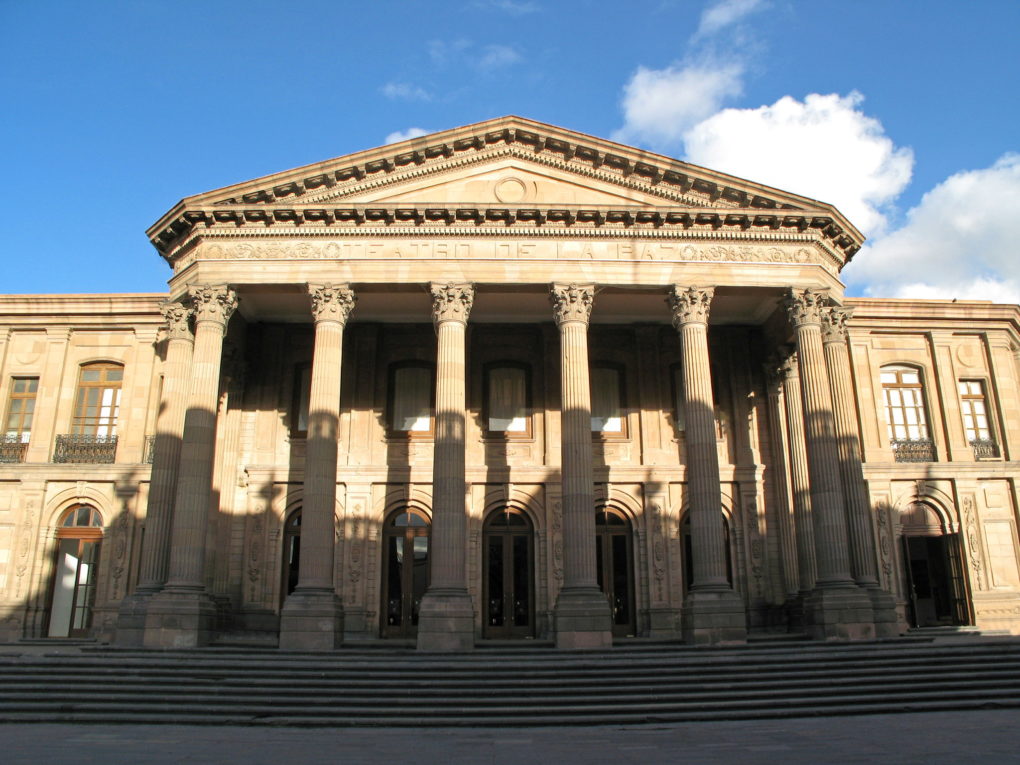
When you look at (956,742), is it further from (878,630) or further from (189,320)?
(189,320)

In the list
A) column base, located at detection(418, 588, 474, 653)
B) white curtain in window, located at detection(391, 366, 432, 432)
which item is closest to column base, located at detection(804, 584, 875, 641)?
column base, located at detection(418, 588, 474, 653)

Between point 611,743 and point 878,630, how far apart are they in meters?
10.9

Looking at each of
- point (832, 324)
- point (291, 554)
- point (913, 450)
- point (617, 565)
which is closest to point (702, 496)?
point (617, 565)

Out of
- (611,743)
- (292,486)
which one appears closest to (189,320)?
(292,486)

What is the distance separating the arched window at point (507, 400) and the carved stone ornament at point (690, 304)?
5716 mm

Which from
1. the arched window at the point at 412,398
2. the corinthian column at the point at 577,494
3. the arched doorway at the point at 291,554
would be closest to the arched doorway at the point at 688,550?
the corinthian column at the point at 577,494

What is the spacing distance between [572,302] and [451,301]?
2.96m

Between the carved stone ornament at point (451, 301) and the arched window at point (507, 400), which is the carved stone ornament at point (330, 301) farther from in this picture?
the arched window at point (507, 400)

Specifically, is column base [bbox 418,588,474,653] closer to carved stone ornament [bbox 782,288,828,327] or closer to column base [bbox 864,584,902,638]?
column base [bbox 864,584,902,638]

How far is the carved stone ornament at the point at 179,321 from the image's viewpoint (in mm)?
22438

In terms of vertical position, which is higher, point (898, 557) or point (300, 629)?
A: point (898, 557)

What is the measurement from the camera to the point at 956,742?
36.3 ft

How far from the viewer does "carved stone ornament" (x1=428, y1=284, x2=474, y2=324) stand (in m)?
21.6

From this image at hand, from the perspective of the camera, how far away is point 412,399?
25984mm
